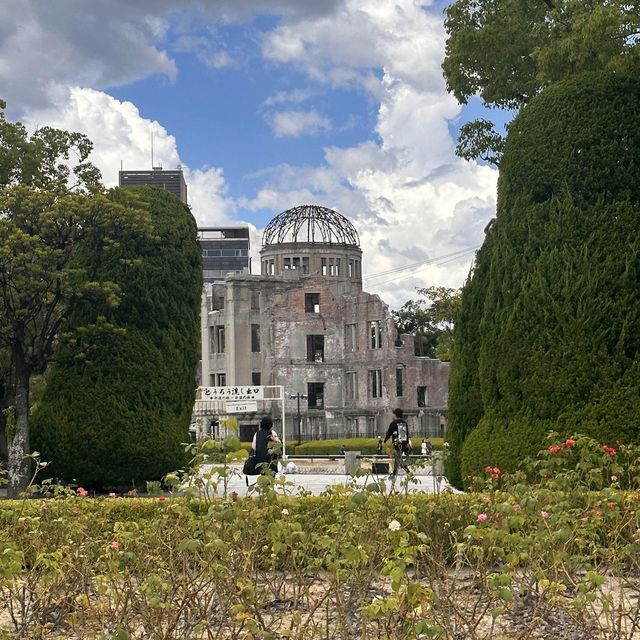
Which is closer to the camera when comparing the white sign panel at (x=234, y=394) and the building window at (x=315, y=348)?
the white sign panel at (x=234, y=394)

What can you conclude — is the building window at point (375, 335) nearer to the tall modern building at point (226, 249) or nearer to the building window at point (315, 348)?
the building window at point (315, 348)

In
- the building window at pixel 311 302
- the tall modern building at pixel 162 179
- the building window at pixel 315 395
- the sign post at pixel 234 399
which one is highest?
the tall modern building at pixel 162 179

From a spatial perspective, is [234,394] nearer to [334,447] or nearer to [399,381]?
[334,447]

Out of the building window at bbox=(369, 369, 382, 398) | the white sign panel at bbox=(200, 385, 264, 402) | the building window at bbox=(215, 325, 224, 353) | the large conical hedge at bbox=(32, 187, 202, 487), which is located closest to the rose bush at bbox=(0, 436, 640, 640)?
the large conical hedge at bbox=(32, 187, 202, 487)

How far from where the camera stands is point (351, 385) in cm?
5659

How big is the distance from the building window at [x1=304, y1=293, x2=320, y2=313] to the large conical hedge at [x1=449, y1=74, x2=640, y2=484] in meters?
43.2

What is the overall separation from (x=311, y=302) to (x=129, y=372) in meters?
38.9

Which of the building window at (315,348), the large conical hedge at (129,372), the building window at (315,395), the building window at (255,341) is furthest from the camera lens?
the building window at (255,341)

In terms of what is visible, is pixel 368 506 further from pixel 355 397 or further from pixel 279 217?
pixel 279 217

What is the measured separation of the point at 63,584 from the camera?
806 centimetres

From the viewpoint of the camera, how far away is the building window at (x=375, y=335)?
55.1 meters

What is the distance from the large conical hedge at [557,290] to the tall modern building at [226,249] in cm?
14978

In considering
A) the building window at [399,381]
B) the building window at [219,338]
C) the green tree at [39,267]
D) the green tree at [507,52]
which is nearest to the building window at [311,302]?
the building window at [219,338]

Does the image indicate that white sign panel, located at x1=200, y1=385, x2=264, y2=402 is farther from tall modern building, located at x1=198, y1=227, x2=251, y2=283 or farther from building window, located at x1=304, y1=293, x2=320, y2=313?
tall modern building, located at x1=198, y1=227, x2=251, y2=283
